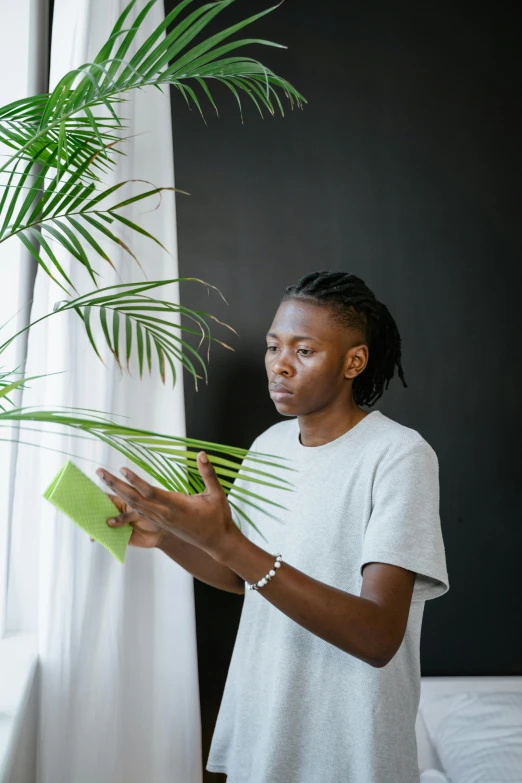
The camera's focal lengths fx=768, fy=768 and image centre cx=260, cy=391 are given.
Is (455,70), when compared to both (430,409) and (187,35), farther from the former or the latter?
(187,35)

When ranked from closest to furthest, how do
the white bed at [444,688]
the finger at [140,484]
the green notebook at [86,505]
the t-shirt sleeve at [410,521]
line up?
the finger at [140,484], the green notebook at [86,505], the t-shirt sleeve at [410,521], the white bed at [444,688]

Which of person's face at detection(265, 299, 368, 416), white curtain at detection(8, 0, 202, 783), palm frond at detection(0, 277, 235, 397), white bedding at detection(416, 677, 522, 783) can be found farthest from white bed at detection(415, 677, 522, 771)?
palm frond at detection(0, 277, 235, 397)

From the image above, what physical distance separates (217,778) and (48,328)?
1.29m

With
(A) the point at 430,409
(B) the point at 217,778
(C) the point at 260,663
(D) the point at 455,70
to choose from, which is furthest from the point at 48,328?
(D) the point at 455,70

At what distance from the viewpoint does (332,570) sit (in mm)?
1363

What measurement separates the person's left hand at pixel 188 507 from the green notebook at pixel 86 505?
0.61ft

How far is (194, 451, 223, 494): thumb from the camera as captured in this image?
915 mm

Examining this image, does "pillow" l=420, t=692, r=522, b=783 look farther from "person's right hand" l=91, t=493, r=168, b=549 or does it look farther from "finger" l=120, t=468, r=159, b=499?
"finger" l=120, t=468, r=159, b=499

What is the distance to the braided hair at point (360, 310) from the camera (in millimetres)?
1467

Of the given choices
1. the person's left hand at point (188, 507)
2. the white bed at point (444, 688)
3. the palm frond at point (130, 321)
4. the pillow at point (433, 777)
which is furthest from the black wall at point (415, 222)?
the person's left hand at point (188, 507)

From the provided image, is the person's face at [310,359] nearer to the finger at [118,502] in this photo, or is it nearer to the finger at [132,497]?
the finger at [118,502]

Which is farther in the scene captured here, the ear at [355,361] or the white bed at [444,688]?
the white bed at [444,688]

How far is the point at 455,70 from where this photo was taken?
2223mm

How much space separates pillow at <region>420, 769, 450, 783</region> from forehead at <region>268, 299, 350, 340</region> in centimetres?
116
